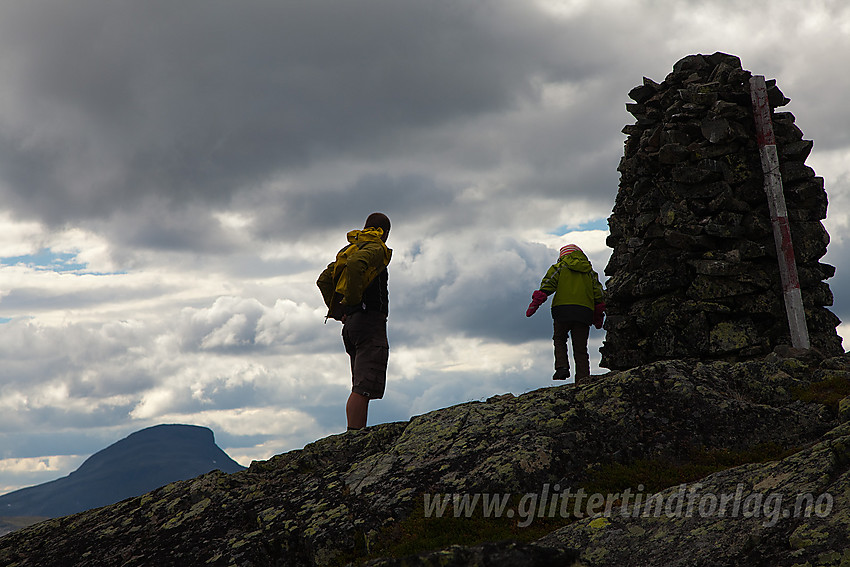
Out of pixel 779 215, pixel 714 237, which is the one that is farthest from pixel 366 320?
pixel 779 215

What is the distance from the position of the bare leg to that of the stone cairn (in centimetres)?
1048

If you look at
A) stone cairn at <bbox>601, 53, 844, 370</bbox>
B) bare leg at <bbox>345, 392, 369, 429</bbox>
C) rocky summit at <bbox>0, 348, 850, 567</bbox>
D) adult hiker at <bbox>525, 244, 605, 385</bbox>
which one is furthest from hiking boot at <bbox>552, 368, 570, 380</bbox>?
bare leg at <bbox>345, 392, 369, 429</bbox>

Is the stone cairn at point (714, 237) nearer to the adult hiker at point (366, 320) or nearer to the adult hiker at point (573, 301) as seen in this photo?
the adult hiker at point (573, 301)

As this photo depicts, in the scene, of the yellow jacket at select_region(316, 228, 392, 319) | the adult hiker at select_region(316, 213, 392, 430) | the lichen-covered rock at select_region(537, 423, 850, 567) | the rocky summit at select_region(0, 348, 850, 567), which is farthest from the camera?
the adult hiker at select_region(316, 213, 392, 430)

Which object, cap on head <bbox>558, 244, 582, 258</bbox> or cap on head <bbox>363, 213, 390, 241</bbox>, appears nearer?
cap on head <bbox>363, 213, 390, 241</bbox>

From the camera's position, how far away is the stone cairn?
1839 centimetres

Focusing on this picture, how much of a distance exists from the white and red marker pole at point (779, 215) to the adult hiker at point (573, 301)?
525 cm

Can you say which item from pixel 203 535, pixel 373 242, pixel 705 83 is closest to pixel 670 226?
pixel 705 83

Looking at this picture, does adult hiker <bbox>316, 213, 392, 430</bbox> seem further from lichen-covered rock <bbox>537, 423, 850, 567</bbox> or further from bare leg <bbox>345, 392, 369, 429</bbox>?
lichen-covered rock <bbox>537, 423, 850, 567</bbox>

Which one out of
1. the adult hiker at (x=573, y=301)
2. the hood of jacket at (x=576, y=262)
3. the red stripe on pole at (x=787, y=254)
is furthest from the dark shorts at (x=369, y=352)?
the red stripe on pole at (x=787, y=254)

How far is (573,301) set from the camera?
1730cm

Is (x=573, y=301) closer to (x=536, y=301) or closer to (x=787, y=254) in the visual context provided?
(x=536, y=301)

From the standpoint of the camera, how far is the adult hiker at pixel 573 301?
56.7 ft

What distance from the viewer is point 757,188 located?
61.7ft
